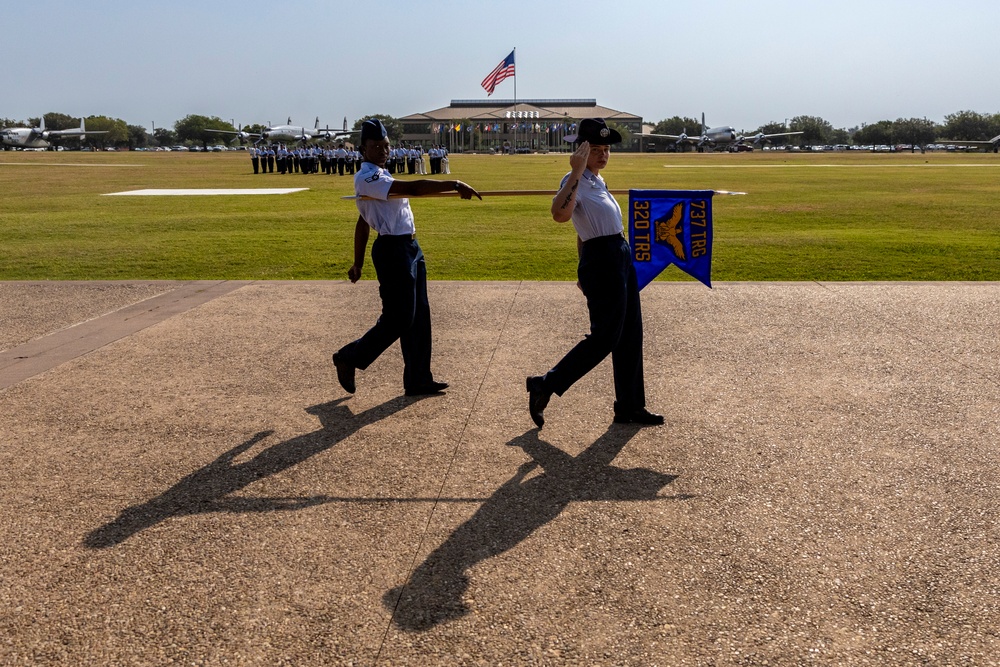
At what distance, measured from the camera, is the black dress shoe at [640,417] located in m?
→ 5.26

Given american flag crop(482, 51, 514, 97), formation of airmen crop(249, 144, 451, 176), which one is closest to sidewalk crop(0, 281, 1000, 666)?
formation of airmen crop(249, 144, 451, 176)

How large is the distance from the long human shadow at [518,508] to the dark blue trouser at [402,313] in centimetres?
107

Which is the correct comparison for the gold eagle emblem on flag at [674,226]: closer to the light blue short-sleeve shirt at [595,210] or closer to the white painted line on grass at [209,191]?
the light blue short-sleeve shirt at [595,210]

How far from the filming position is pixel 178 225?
17.5 metres

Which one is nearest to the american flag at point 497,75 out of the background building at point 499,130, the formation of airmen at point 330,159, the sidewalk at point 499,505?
the formation of airmen at point 330,159

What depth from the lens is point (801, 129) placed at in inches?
6727

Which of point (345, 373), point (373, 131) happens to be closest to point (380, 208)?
point (373, 131)

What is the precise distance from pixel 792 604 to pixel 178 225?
53.6 feet

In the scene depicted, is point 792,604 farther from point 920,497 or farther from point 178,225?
point 178,225

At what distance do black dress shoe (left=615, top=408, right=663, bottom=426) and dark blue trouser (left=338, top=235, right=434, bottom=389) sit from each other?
1.32 meters

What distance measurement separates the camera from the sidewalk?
3.01m

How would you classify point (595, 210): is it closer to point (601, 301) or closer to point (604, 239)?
point (604, 239)

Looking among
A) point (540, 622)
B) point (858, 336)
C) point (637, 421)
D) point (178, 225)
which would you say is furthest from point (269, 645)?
point (178, 225)

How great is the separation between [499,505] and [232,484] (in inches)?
51.9
